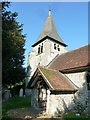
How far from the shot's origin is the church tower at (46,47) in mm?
29484

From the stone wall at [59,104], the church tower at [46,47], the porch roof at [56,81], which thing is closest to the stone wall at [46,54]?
the church tower at [46,47]

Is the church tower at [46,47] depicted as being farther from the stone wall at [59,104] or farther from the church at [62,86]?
the stone wall at [59,104]

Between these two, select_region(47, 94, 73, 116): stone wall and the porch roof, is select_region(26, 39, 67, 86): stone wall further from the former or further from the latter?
select_region(47, 94, 73, 116): stone wall

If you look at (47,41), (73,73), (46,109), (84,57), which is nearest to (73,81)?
(73,73)

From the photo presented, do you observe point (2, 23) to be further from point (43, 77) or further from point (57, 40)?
point (57, 40)

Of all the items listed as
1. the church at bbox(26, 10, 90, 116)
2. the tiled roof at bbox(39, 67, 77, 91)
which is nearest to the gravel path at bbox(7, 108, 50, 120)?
the church at bbox(26, 10, 90, 116)

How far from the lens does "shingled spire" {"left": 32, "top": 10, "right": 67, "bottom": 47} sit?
31006 millimetres

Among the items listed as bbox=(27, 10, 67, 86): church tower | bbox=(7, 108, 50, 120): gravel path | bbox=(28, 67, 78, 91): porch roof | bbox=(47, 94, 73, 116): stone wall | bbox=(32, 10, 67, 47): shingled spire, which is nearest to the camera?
bbox=(7, 108, 50, 120): gravel path

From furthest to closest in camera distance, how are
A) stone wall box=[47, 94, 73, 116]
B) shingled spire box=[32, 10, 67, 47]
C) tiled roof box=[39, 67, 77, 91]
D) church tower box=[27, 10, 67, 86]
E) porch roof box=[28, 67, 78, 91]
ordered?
shingled spire box=[32, 10, 67, 47]
church tower box=[27, 10, 67, 86]
tiled roof box=[39, 67, 77, 91]
porch roof box=[28, 67, 78, 91]
stone wall box=[47, 94, 73, 116]

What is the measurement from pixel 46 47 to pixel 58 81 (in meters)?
12.7

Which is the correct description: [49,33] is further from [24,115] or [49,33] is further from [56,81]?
[24,115]

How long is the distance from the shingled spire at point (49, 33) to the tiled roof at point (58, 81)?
12.3 metres

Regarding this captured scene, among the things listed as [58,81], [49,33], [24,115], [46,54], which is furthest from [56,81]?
[49,33]

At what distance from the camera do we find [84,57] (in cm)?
1995
